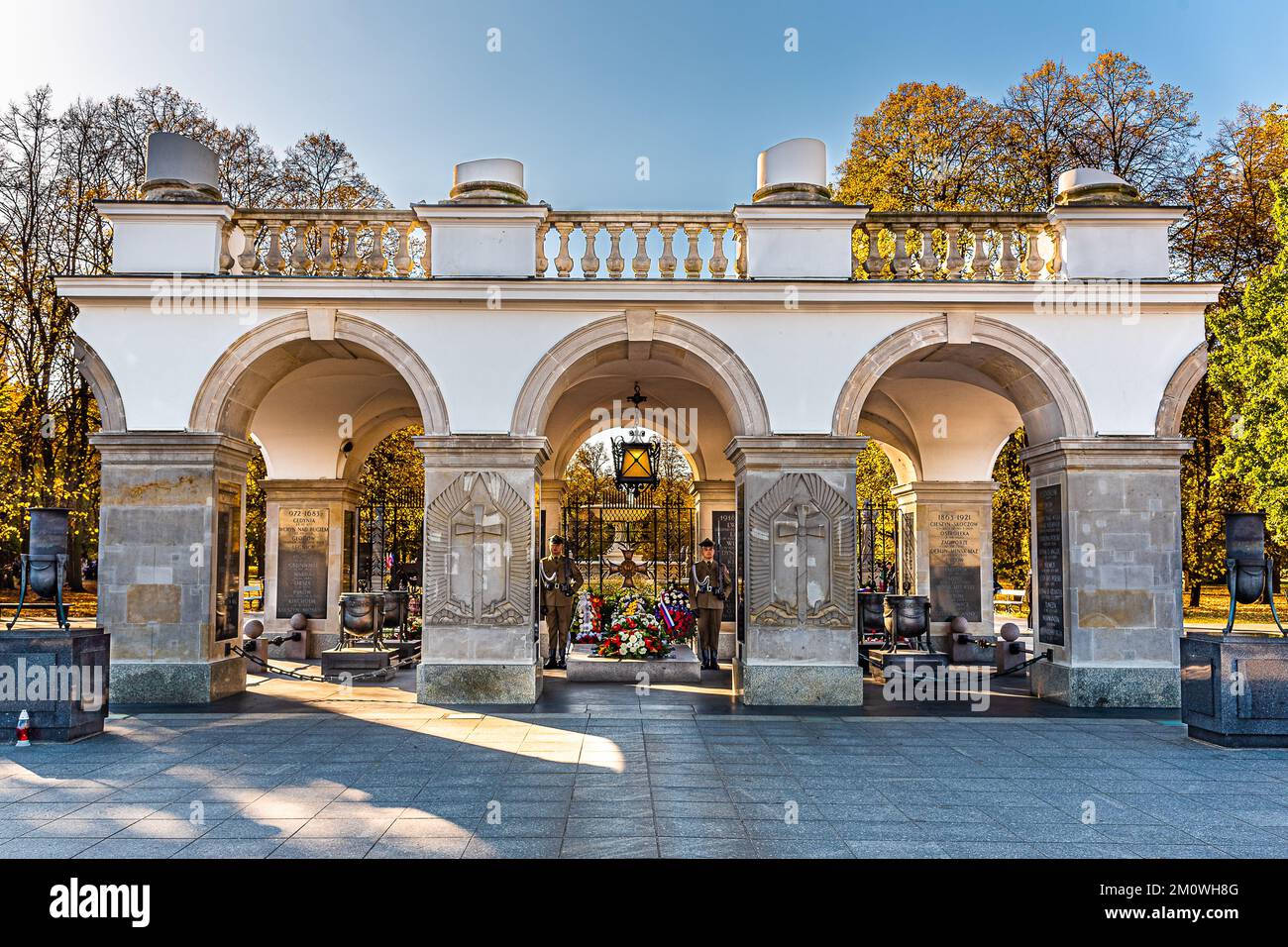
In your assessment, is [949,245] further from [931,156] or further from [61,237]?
[61,237]

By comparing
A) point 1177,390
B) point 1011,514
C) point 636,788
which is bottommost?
point 636,788

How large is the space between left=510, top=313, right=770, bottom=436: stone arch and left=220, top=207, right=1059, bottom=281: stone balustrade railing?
612mm

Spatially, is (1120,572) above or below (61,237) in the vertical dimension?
below

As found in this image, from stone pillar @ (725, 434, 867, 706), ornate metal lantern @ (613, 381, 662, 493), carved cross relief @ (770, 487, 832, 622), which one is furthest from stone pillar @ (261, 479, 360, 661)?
carved cross relief @ (770, 487, 832, 622)

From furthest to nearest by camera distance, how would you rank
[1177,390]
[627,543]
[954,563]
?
[627,543], [954,563], [1177,390]

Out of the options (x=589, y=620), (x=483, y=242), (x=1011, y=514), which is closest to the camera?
(x=483, y=242)

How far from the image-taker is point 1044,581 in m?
11.0

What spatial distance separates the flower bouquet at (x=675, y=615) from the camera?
13.1 metres

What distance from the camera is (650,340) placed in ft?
34.7

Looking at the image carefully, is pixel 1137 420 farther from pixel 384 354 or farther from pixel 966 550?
pixel 384 354

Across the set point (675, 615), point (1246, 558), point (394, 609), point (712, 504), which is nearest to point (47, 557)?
point (394, 609)

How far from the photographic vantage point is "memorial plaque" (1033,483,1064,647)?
415 inches

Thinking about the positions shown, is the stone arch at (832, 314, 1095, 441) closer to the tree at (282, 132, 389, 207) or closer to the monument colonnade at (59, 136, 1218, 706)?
the monument colonnade at (59, 136, 1218, 706)

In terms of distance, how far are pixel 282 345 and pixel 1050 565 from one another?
9162 mm
